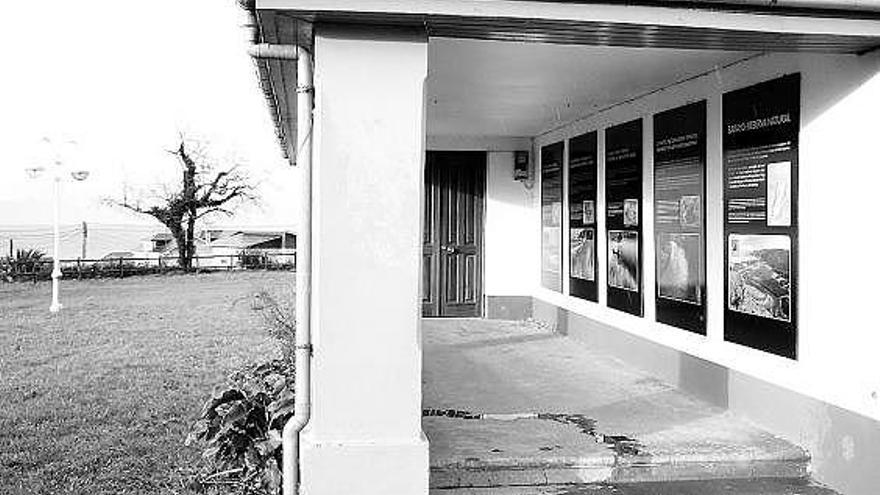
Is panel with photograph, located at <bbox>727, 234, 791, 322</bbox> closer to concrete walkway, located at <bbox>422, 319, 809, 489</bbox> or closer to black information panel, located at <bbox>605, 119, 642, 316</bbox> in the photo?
concrete walkway, located at <bbox>422, 319, 809, 489</bbox>

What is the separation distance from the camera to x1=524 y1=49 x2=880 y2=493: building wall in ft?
15.3

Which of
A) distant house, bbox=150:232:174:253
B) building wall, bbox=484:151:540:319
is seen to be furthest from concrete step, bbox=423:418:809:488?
distant house, bbox=150:232:174:253

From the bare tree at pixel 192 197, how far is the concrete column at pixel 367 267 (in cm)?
2830

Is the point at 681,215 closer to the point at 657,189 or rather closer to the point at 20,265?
the point at 657,189

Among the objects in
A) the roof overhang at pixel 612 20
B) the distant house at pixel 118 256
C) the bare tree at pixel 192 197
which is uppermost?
the bare tree at pixel 192 197

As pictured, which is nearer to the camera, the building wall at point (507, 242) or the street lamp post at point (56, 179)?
A: the building wall at point (507, 242)

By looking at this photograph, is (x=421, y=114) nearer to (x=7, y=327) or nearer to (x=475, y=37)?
(x=475, y=37)

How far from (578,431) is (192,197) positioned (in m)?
29.3

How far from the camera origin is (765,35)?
4328 millimetres

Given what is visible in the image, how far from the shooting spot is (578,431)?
18.1ft

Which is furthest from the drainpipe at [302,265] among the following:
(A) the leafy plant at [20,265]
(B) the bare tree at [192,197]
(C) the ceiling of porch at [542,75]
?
(B) the bare tree at [192,197]

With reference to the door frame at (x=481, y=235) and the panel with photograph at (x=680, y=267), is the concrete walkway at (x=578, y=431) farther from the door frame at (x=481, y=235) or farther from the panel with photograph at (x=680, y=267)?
the door frame at (x=481, y=235)

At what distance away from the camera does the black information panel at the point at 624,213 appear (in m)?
7.83

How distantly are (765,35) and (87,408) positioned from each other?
675 cm
